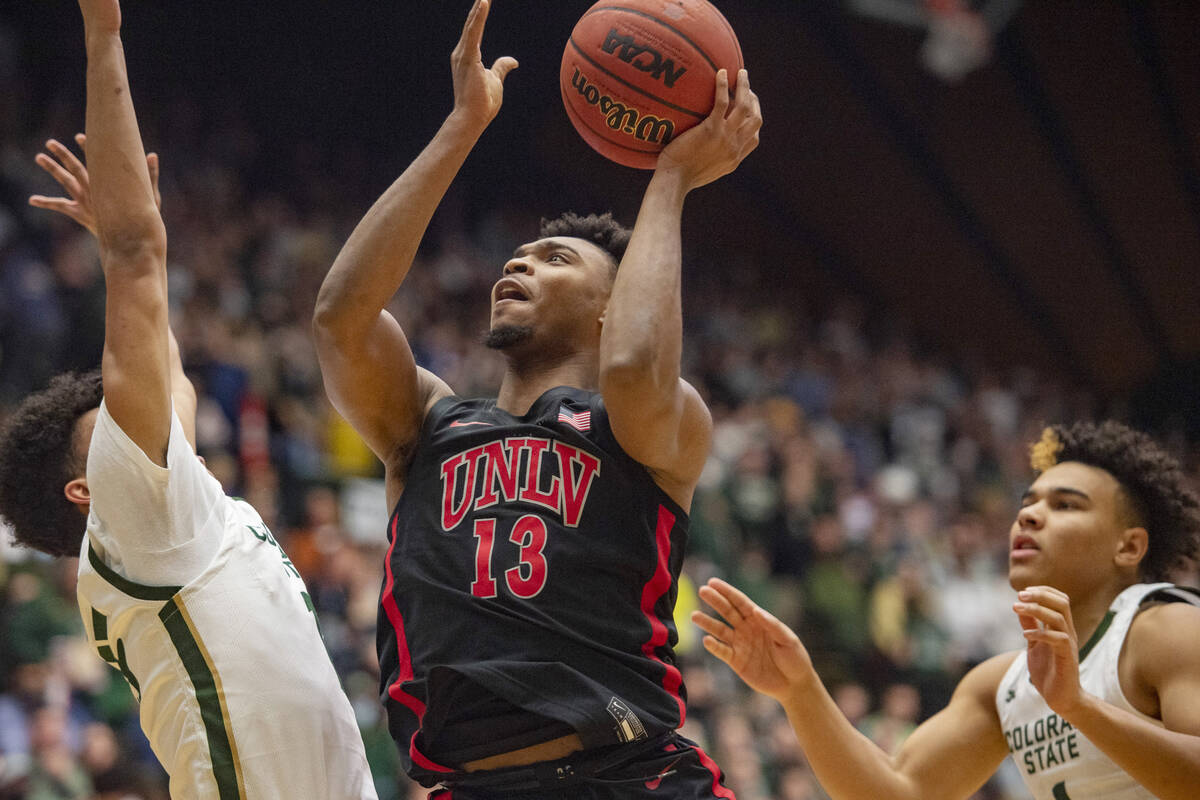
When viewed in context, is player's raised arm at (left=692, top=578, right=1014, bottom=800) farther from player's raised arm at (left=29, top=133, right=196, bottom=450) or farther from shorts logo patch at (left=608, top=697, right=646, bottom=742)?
player's raised arm at (left=29, top=133, right=196, bottom=450)

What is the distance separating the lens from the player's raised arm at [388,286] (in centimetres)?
281

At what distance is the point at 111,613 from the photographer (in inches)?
109

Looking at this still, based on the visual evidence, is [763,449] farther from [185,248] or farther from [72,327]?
[72,327]

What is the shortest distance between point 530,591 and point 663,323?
0.61 metres

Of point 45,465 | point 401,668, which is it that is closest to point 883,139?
→ point 45,465

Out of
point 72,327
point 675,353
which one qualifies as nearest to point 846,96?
point 72,327

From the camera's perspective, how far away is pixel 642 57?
299 cm

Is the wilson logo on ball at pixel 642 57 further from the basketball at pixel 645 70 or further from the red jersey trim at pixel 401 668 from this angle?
the red jersey trim at pixel 401 668

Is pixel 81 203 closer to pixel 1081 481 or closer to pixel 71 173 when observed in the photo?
pixel 71 173

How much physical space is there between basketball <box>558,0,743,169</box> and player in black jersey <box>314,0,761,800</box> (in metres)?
0.06

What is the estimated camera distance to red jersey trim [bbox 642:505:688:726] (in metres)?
2.69

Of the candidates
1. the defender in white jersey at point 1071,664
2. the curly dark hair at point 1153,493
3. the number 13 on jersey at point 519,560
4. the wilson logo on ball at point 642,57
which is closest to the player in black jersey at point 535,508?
the number 13 on jersey at point 519,560

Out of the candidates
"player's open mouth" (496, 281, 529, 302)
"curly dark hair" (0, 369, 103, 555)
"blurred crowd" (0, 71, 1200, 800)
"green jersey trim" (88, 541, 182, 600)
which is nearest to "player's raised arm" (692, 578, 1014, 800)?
"player's open mouth" (496, 281, 529, 302)

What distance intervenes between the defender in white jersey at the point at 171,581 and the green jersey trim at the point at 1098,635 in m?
2.04
